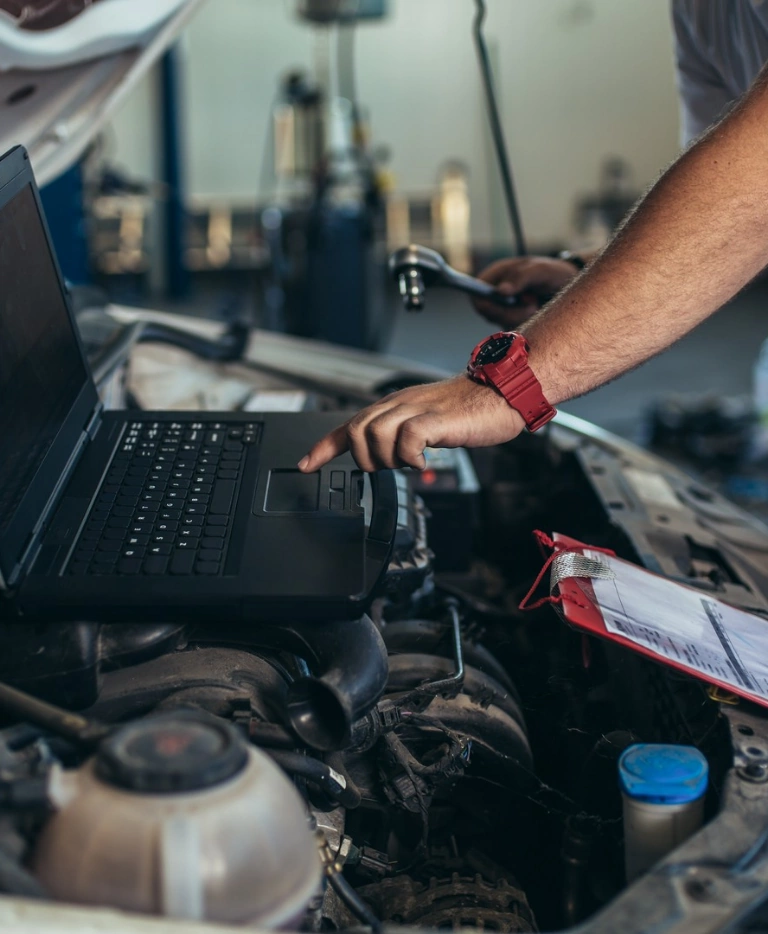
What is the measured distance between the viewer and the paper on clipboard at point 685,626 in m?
0.91

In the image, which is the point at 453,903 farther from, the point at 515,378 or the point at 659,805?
the point at 515,378

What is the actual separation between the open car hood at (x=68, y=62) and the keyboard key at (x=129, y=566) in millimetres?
731

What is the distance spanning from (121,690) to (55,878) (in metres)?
0.28

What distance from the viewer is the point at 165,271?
8.13 m

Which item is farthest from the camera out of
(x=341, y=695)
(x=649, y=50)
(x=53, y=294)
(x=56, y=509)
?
(x=649, y=50)

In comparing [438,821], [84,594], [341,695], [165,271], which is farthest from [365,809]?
[165,271]

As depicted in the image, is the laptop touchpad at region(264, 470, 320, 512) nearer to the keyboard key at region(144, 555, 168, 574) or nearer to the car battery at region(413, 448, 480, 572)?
the keyboard key at region(144, 555, 168, 574)

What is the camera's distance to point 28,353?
3.21 feet

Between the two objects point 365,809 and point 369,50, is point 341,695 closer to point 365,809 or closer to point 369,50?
point 365,809

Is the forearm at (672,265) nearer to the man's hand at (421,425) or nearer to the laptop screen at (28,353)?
the man's hand at (421,425)

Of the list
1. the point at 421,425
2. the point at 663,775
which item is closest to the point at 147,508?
the point at 421,425

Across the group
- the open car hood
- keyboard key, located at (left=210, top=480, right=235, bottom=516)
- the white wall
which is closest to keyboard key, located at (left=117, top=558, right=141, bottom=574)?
keyboard key, located at (left=210, top=480, right=235, bottom=516)

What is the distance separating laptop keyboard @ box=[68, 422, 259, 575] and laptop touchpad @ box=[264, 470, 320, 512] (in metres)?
0.04

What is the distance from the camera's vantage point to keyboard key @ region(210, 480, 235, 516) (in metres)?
0.99
